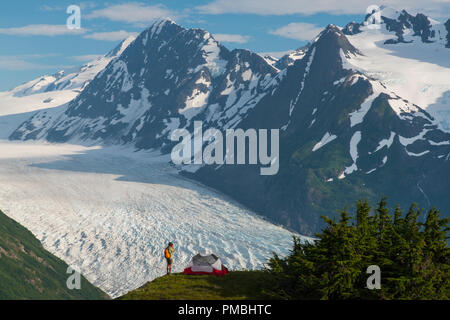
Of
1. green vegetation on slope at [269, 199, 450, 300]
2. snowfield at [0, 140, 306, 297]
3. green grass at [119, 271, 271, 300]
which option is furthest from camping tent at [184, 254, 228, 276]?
snowfield at [0, 140, 306, 297]

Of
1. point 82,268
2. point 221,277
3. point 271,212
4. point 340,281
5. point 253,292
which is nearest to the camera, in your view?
point 340,281

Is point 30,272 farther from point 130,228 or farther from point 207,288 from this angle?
point 207,288

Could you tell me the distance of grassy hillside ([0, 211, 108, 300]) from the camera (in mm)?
107606

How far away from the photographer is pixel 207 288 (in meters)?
47.9

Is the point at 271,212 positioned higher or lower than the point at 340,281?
lower

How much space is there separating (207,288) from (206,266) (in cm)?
670

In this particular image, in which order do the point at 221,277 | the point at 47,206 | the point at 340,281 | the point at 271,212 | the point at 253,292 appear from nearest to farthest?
the point at 340,281
the point at 253,292
the point at 221,277
the point at 47,206
the point at 271,212

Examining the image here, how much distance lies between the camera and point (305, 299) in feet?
133

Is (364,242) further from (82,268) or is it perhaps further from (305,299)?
(82,268)

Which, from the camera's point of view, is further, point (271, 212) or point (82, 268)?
point (271, 212)

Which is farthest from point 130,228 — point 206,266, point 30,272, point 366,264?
point 366,264

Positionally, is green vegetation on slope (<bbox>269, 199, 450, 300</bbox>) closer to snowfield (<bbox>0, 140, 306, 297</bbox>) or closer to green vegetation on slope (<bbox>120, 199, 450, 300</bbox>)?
green vegetation on slope (<bbox>120, 199, 450, 300</bbox>)
